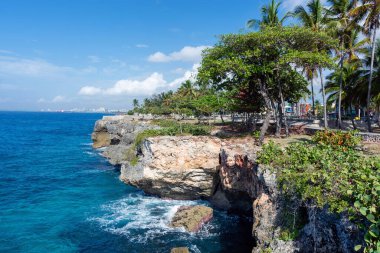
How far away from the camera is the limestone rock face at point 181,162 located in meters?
24.7

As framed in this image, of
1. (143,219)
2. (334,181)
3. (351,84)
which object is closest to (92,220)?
(143,219)

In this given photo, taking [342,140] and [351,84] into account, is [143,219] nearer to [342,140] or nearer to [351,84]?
[342,140]

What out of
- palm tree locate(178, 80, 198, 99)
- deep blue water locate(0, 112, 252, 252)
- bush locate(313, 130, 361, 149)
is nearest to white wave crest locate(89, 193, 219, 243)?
deep blue water locate(0, 112, 252, 252)

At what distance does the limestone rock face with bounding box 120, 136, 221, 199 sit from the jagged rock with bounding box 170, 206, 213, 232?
3.09 meters

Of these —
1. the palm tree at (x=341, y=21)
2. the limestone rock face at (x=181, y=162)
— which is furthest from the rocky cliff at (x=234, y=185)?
the palm tree at (x=341, y=21)

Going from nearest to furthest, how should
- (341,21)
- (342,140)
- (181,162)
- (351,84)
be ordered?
(342,140)
(181,162)
(341,21)
(351,84)

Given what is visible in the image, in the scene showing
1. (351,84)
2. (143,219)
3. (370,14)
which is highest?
(370,14)

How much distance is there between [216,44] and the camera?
26.3 meters

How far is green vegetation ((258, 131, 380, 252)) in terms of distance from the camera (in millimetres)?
9016

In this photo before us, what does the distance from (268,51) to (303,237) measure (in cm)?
1694

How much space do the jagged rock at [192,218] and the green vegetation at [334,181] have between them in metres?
7.96

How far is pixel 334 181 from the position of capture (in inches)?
458

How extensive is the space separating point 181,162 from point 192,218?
16.8 feet

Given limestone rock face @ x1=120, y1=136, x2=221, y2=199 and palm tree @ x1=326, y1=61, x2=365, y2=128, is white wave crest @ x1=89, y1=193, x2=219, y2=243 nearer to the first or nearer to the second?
limestone rock face @ x1=120, y1=136, x2=221, y2=199
